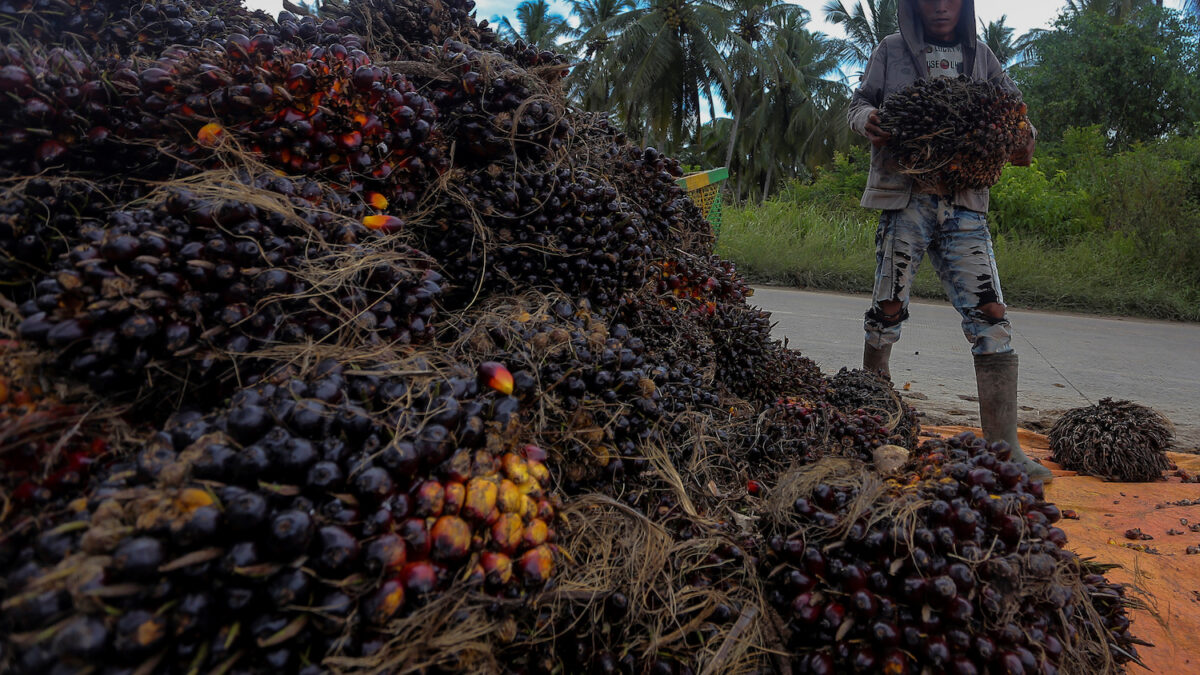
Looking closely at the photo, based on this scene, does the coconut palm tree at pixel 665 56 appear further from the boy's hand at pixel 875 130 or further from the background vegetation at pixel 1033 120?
the boy's hand at pixel 875 130

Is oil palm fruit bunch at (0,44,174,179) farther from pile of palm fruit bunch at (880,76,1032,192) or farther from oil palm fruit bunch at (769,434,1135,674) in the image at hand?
pile of palm fruit bunch at (880,76,1032,192)

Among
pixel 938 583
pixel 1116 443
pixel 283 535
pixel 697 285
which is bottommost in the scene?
pixel 1116 443

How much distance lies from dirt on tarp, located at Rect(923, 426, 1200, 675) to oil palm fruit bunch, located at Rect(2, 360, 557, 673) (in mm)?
1314

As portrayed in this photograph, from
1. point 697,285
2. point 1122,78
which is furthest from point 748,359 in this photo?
point 1122,78

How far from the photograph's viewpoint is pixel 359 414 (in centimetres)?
91

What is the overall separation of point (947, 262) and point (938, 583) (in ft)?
8.34

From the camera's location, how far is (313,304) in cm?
108

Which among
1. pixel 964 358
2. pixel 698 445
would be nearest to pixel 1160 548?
pixel 698 445

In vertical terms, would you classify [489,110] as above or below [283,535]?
above

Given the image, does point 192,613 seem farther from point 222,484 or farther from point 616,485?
point 616,485

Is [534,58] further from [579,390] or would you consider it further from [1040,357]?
[1040,357]

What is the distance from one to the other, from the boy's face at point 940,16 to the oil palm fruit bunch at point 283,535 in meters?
3.39

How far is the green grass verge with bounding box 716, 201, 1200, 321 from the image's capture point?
1038cm

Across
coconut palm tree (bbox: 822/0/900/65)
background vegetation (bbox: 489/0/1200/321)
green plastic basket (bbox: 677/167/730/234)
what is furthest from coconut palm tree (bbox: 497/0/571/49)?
green plastic basket (bbox: 677/167/730/234)
